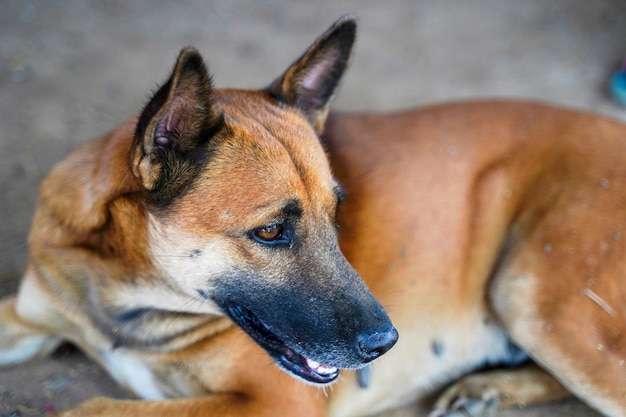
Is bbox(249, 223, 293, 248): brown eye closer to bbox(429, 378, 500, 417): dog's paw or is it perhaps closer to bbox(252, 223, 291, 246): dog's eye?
A: bbox(252, 223, 291, 246): dog's eye

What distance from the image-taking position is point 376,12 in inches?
235

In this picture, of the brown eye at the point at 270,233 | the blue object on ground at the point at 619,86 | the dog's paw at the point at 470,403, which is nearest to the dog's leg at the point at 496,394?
the dog's paw at the point at 470,403

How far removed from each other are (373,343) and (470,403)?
3.57 feet

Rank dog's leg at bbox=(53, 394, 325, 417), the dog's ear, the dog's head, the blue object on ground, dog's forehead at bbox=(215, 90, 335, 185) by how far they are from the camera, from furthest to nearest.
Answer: the blue object on ground
the dog's ear
dog's leg at bbox=(53, 394, 325, 417)
dog's forehead at bbox=(215, 90, 335, 185)
the dog's head

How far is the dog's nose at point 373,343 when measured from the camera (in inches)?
89.0

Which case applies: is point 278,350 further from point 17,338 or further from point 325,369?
point 17,338

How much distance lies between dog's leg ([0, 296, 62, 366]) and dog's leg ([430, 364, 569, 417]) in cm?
181

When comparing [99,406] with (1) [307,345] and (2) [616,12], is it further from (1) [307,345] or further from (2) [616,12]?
(2) [616,12]

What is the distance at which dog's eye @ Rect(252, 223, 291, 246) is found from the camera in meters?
2.25

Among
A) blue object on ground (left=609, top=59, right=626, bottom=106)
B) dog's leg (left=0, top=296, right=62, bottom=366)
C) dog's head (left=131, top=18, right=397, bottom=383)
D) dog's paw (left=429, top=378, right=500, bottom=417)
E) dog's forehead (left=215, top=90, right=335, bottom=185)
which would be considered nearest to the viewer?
dog's head (left=131, top=18, right=397, bottom=383)

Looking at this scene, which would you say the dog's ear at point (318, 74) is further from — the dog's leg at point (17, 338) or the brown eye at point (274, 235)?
the dog's leg at point (17, 338)

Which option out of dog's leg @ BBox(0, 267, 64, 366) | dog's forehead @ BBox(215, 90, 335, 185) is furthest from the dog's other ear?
dog's leg @ BBox(0, 267, 64, 366)

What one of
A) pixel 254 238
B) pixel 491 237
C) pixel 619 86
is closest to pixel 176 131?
pixel 254 238

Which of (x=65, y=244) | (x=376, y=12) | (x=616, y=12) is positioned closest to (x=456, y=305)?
(x=65, y=244)
